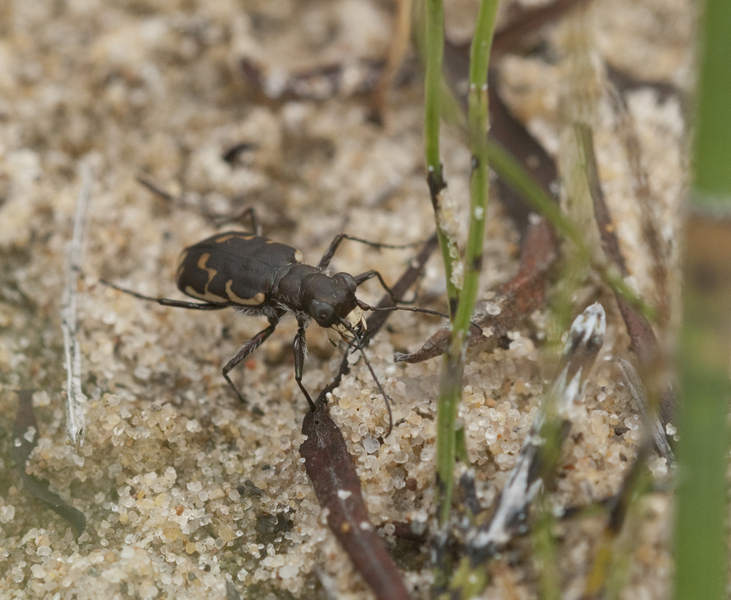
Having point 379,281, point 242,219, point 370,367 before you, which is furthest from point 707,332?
point 242,219

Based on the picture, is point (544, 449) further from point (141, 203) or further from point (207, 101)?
point (207, 101)

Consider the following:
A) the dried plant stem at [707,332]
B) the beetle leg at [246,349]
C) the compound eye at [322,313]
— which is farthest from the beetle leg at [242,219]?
the dried plant stem at [707,332]

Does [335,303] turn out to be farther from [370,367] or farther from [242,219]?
[242,219]

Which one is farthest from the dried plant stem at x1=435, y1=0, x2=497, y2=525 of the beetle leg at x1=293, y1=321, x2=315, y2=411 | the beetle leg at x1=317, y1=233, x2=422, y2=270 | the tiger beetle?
the beetle leg at x1=317, y1=233, x2=422, y2=270

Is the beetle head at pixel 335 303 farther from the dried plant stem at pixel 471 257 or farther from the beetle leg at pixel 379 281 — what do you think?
the dried plant stem at pixel 471 257

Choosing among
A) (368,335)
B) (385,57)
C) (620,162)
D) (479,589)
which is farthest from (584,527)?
(385,57)

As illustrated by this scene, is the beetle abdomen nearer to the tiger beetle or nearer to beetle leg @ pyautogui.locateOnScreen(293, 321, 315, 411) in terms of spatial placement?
the tiger beetle
